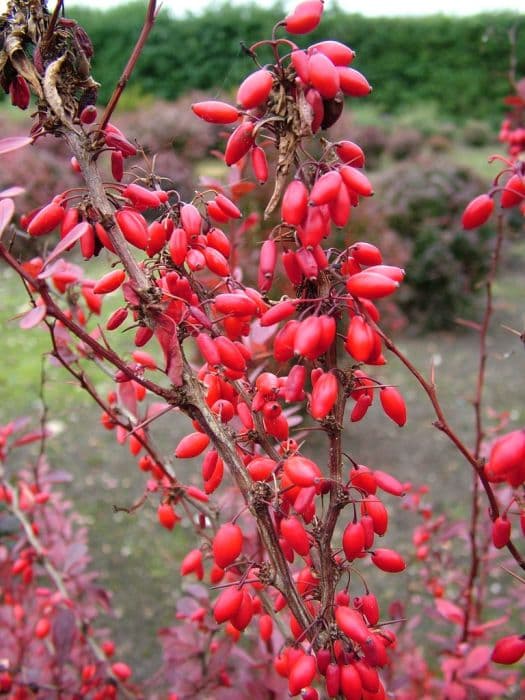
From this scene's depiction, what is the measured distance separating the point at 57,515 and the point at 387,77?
1593 cm

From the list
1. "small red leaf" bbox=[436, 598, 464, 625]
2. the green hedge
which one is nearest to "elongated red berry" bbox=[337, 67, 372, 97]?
"small red leaf" bbox=[436, 598, 464, 625]

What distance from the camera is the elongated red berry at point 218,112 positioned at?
761 mm

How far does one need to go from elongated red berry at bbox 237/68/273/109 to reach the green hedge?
46.4 feet

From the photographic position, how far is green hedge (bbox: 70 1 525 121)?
14.1 meters

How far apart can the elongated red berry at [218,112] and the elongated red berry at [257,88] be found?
10cm

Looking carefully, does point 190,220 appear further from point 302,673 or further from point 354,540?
point 302,673

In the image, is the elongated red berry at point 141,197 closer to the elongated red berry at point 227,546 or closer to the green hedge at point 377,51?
the elongated red berry at point 227,546

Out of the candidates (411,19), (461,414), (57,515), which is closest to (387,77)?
(411,19)

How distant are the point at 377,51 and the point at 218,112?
17312 millimetres

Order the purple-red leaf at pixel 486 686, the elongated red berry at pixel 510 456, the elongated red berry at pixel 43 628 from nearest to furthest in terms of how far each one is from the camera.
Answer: the elongated red berry at pixel 510 456
the purple-red leaf at pixel 486 686
the elongated red berry at pixel 43 628

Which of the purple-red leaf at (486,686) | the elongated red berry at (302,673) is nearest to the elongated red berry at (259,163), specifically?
the elongated red berry at (302,673)

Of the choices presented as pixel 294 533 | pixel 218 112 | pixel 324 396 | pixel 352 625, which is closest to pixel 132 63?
pixel 218 112

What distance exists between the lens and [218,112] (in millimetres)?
770

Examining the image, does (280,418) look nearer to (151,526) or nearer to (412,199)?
(151,526)
